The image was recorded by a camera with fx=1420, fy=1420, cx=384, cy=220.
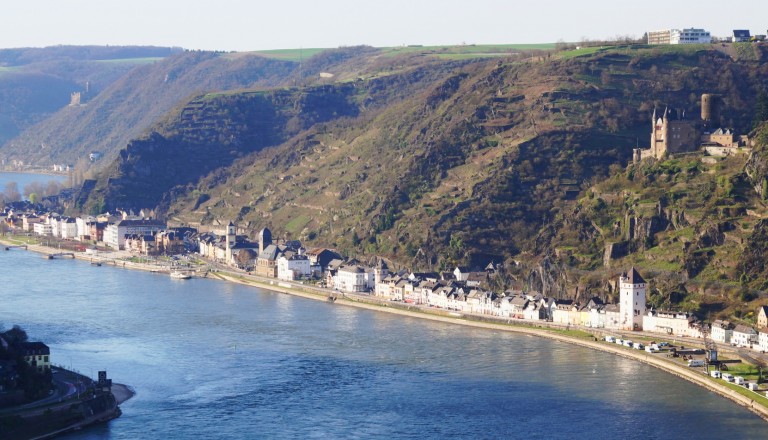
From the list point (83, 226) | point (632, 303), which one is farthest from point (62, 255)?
point (632, 303)

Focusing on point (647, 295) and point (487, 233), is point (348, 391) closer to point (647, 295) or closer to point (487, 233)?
point (647, 295)

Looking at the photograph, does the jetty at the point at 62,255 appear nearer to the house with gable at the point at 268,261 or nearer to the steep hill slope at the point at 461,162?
the steep hill slope at the point at 461,162

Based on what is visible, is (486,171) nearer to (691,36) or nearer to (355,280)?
(355,280)

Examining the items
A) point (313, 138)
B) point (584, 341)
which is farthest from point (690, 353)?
point (313, 138)

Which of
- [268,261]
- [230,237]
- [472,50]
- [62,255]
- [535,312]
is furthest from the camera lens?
[472,50]

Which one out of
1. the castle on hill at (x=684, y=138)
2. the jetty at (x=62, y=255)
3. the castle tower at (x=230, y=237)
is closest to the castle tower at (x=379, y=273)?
the castle on hill at (x=684, y=138)

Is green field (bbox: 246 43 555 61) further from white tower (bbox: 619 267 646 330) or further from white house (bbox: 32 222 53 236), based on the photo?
white tower (bbox: 619 267 646 330)
